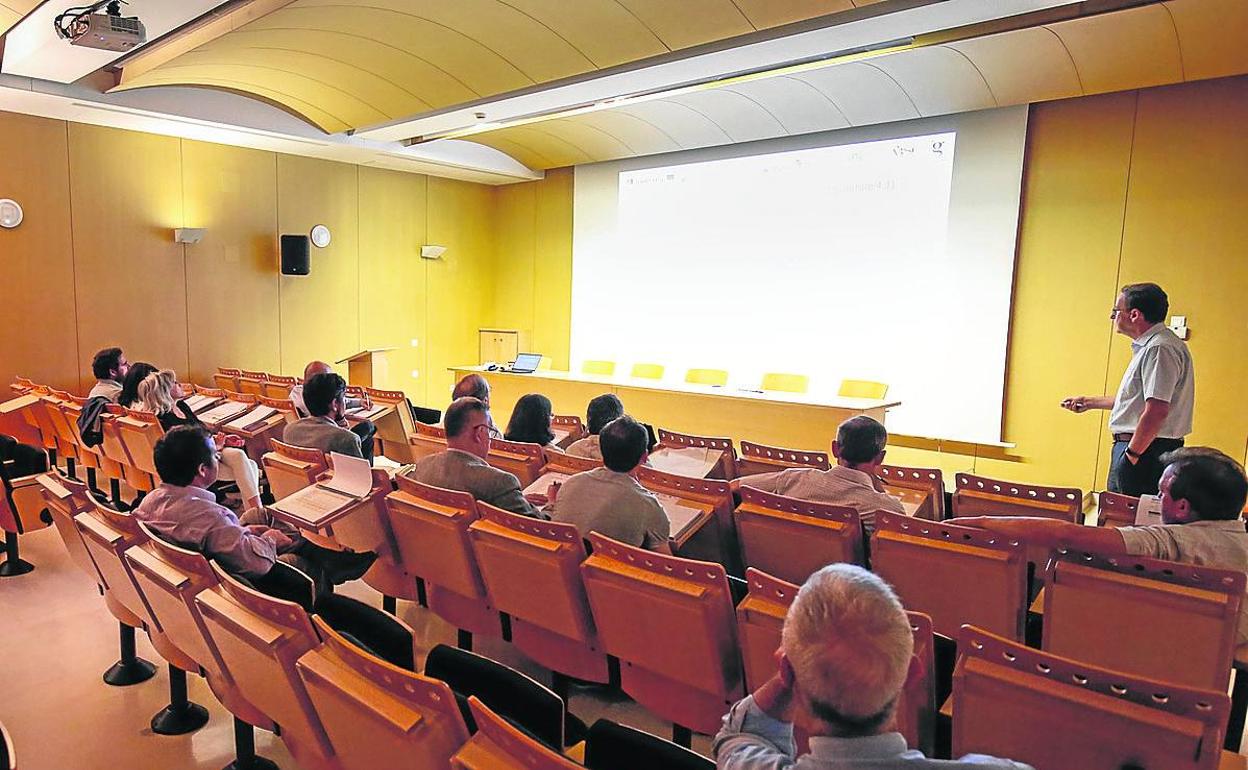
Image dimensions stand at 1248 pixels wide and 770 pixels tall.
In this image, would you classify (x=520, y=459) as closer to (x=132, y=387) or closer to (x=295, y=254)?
(x=132, y=387)

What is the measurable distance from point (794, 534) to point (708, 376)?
5.87 meters

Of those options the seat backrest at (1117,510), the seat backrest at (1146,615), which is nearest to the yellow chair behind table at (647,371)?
the seat backrest at (1117,510)

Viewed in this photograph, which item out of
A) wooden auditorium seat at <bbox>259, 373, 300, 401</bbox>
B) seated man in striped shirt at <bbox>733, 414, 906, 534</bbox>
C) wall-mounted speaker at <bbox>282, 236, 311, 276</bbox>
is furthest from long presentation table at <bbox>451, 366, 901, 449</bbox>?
seated man in striped shirt at <bbox>733, 414, 906, 534</bbox>

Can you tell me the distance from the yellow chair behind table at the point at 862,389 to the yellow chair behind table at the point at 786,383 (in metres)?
0.43

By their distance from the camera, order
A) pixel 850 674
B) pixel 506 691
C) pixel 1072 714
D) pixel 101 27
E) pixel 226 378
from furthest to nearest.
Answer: pixel 226 378 → pixel 101 27 → pixel 506 691 → pixel 1072 714 → pixel 850 674

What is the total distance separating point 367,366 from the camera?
1001cm

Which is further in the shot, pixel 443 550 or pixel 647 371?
pixel 647 371

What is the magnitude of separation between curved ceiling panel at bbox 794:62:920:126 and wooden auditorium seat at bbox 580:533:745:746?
5.83m

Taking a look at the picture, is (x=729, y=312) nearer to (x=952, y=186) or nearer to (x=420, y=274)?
(x=952, y=186)

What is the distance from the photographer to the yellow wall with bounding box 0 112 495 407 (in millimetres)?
7727

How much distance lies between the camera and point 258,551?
267cm

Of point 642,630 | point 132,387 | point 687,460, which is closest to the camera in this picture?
point 642,630

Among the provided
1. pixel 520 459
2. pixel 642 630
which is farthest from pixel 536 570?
pixel 520 459

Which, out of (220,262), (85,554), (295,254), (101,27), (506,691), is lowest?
(85,554)
